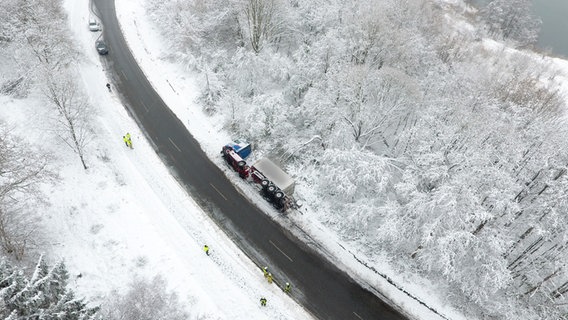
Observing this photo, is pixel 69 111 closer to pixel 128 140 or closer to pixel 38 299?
pixel 128 140

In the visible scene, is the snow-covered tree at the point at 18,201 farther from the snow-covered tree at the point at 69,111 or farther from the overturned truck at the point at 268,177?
the overturned truck at the point at 268,177

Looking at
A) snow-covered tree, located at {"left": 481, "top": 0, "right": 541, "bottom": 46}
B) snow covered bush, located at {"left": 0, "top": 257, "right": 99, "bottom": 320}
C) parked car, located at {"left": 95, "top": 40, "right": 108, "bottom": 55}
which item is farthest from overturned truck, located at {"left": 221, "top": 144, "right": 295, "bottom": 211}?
snow-covered tree, located at {"left": 481, "top": 0, "right": 541, "bottom": 46}

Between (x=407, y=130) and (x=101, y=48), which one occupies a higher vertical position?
(x=407, y=130)

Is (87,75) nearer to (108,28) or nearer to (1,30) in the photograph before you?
(1,30)

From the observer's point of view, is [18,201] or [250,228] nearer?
[18,201]

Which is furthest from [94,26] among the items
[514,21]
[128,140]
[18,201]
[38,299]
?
[514,21]

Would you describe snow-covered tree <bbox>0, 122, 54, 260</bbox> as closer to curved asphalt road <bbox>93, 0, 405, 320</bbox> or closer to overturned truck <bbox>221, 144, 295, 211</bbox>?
curved asphalt road <bbox>93, 0, 405, 320</bbox>
